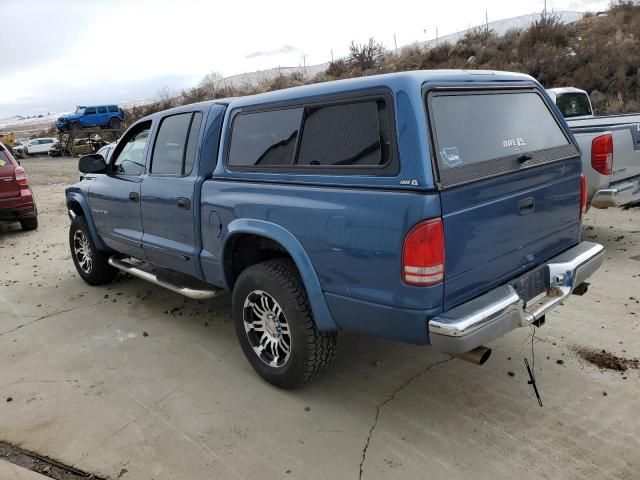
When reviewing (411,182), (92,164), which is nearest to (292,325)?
(411,182)

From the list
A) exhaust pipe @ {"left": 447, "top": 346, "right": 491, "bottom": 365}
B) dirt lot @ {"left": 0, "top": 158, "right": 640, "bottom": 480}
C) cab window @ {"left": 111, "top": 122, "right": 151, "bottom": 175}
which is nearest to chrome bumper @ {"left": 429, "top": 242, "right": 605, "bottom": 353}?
exhaust pipe @ {"left": 447, "top": 346, "right": 491, "bottom": 365}

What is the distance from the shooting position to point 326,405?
3.28 meters

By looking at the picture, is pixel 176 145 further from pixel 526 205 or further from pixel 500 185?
pixel 526 205

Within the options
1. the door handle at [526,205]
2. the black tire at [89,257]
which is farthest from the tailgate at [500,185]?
the black tire at [89,257]

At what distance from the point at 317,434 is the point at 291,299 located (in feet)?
2.61

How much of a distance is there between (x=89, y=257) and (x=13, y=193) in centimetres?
397

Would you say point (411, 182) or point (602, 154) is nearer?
point (411, 182)

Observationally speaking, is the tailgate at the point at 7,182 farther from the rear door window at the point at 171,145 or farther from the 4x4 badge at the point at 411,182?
the 4x4 badge at the point at 411,182

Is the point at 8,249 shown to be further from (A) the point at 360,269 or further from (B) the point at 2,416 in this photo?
(A) the point at 360,269

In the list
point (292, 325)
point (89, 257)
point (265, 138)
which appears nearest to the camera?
point (292, 325)


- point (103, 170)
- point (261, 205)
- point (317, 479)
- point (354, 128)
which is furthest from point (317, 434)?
point (103, 170)

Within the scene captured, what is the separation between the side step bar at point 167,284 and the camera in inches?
158

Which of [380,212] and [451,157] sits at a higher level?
[451,157]

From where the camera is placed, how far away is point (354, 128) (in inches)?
113
